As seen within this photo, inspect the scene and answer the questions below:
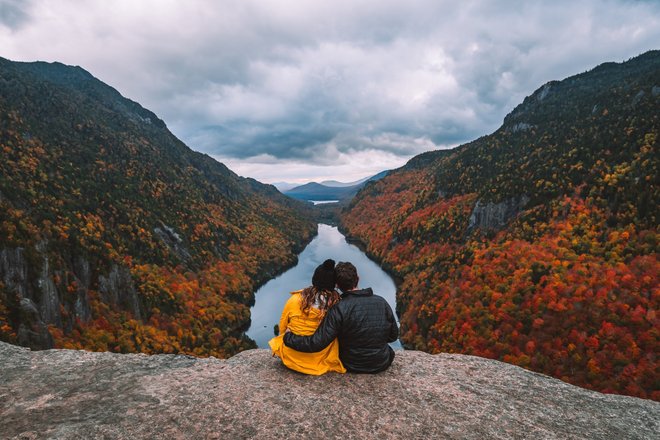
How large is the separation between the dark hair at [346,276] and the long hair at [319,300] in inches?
13.1

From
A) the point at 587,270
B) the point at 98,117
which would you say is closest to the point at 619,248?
the point at 587,270

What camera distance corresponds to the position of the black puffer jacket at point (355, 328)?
24.4ft

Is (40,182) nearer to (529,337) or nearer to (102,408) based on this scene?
(102,408)

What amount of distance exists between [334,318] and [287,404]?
2.29 m

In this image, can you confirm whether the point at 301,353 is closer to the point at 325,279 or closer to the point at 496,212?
the point at 325,279

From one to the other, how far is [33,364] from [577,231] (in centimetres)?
8415

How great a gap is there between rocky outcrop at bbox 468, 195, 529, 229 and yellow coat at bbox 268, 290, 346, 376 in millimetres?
99023

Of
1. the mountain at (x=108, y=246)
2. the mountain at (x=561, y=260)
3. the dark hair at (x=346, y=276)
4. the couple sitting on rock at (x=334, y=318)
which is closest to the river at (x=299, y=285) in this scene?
the mountain at (x=108, y=246)

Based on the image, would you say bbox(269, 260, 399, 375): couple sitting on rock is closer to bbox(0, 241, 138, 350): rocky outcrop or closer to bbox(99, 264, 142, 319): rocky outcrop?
bbox(0, 241, 138, 350): rocky outcrop

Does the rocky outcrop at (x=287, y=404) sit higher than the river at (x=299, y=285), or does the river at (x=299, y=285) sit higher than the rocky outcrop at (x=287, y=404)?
the rocky outcrop at (x=287, y=404)

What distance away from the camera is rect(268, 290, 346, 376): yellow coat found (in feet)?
25.0

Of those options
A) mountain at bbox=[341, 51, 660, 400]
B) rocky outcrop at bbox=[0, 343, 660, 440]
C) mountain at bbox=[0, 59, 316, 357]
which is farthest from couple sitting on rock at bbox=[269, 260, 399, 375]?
mountain at bbox=[341, 51, 660, 400]

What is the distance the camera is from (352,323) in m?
7.55

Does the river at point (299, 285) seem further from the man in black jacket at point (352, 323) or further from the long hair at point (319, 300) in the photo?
the long hair at point (319, 300)
